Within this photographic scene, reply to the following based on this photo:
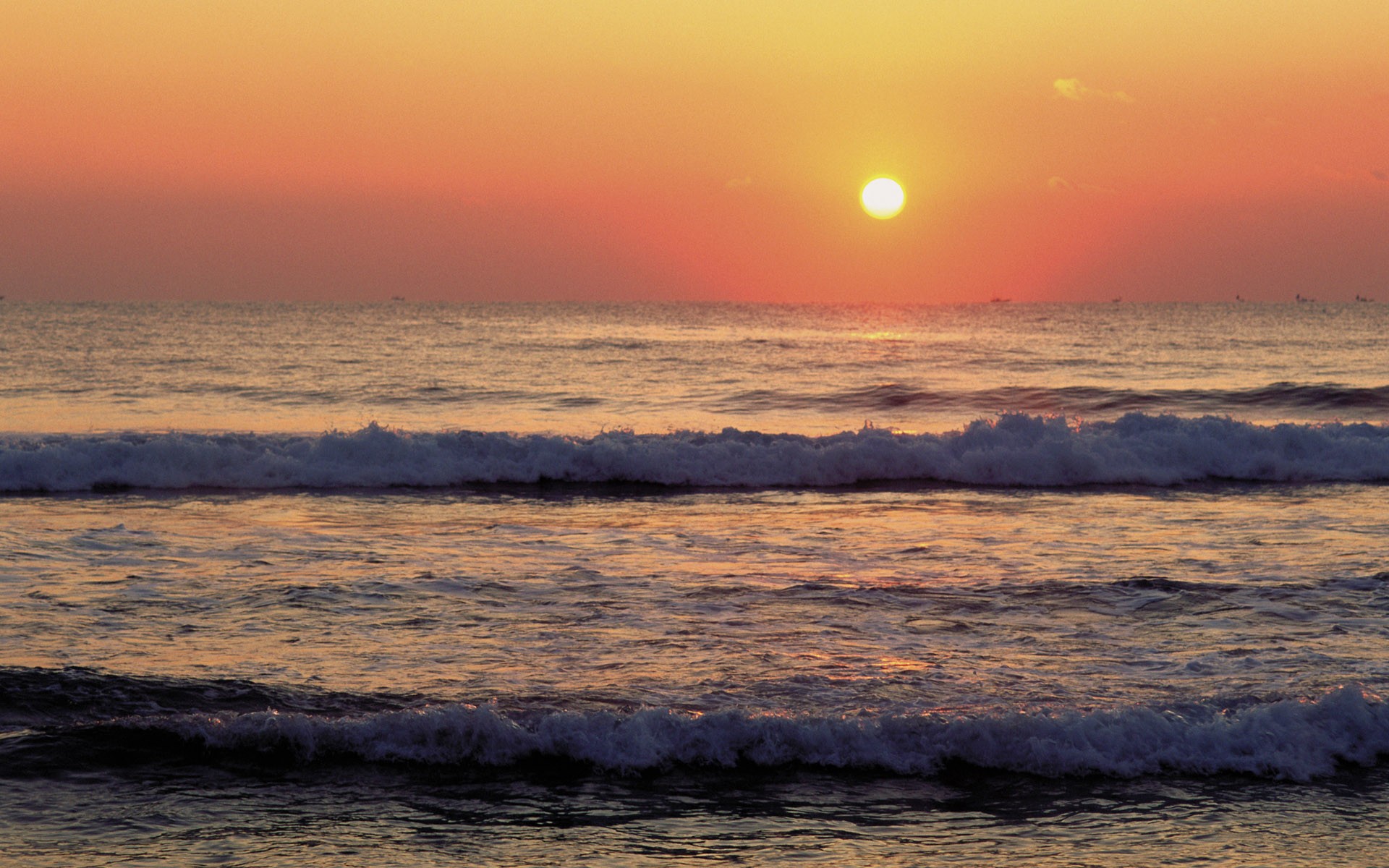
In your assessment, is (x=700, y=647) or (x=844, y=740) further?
(x=700, y=647)

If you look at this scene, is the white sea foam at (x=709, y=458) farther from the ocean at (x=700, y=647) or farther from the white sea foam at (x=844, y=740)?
the white sea foam at (x=844, y=740)

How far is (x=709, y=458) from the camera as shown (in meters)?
19.8

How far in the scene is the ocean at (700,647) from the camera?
5.75 m

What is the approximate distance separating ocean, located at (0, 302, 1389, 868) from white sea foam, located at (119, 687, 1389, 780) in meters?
0.02

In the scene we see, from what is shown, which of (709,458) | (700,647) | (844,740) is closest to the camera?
(844,740)

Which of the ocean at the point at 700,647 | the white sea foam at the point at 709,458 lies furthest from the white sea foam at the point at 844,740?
the white sea foam at the point at 709,458

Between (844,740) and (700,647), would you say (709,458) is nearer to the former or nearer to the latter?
(700,647)

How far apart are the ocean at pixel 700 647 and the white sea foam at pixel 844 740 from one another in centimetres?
2

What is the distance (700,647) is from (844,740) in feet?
6.74

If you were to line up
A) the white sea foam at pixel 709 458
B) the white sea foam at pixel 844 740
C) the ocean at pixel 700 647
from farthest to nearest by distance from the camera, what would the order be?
the white sea foam at pixel 709 458, the white sea foam at pixel 844 740, the ocean at pixel 700 647

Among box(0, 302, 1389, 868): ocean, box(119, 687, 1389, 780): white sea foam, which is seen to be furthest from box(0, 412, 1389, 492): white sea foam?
box(119, 687, 1389, 780): white sea foam

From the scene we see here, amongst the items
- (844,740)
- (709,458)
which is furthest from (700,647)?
(709,458)

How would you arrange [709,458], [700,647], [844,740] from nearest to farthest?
[844,740] → [700,647] → [709,458]

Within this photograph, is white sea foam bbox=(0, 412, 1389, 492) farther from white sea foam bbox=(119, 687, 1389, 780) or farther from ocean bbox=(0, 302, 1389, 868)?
white sea foam bbox=(119, 687, 1389, 780)
